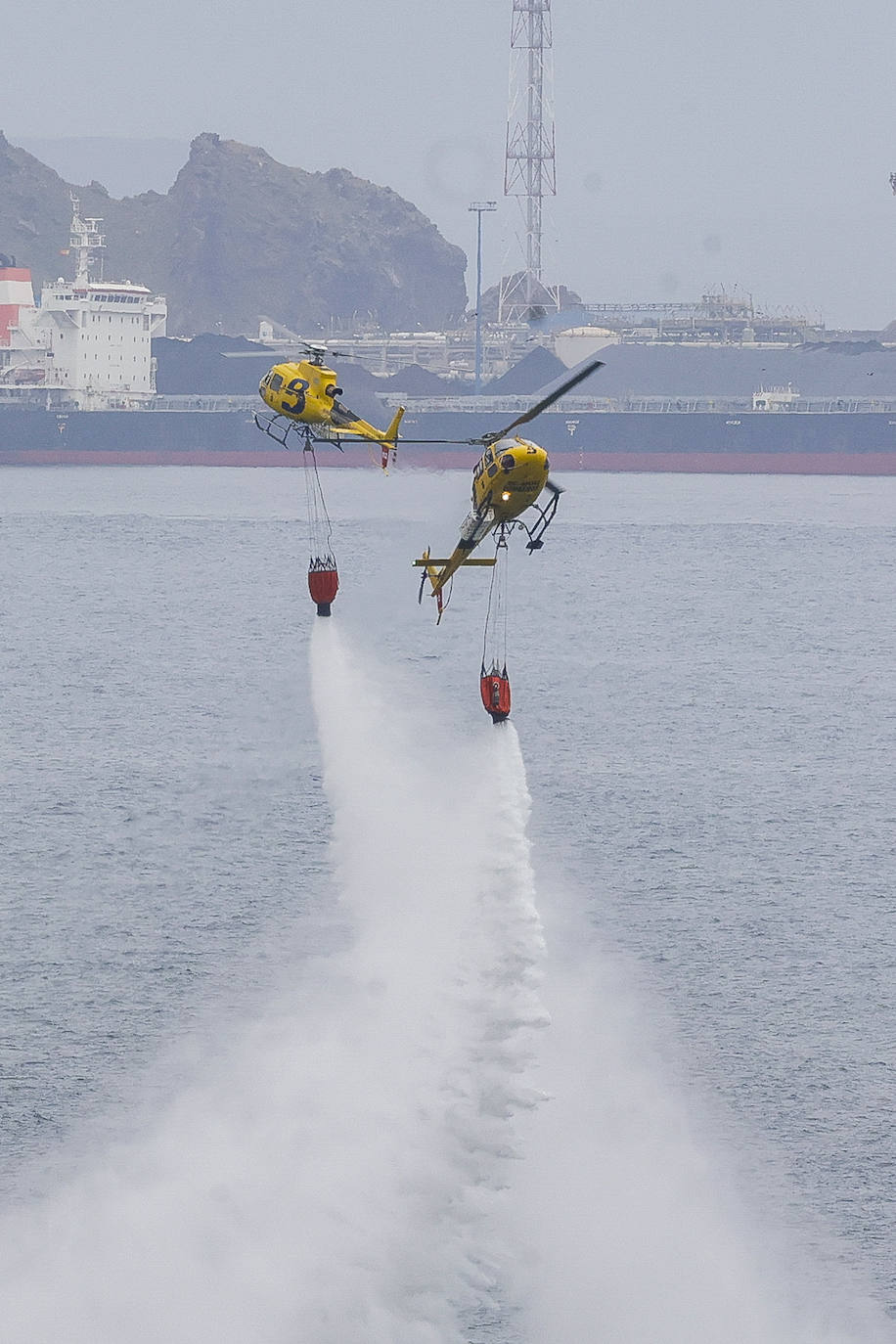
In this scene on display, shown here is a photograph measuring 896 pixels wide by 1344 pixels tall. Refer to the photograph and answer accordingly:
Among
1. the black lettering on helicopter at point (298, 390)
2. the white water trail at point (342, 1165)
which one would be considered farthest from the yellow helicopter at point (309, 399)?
the white water trail at point (342, 1165)

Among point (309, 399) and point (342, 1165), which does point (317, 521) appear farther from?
point (342, 1165)

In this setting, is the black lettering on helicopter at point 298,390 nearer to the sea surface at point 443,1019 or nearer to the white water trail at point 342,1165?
the sea surface at point 443,1019

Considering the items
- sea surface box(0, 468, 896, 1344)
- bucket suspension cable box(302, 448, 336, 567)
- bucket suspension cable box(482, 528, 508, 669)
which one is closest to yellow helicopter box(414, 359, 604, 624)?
bucket suspension cable box(482, 528, 508, 669)

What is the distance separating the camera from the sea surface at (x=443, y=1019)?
40406mm

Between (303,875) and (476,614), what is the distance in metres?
86.1

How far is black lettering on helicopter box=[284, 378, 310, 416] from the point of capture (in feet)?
147

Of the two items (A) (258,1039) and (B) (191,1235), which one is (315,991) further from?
(B) (191,1235)

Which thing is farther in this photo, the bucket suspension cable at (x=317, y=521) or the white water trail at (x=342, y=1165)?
the bucket suspension cable at (x=317, y=521)

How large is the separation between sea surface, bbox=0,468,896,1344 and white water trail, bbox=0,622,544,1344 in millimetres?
103

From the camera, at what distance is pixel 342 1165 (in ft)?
145

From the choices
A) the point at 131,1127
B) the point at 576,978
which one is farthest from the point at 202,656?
the point at 131,1127

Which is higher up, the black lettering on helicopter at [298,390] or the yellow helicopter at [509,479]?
the black lettering on helicopter at [298,390]

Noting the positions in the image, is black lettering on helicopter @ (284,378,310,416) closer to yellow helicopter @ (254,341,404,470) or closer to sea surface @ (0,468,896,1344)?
yellow helicopter @ (254,341,404,470)

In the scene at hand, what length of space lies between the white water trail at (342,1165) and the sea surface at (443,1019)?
103 mm
